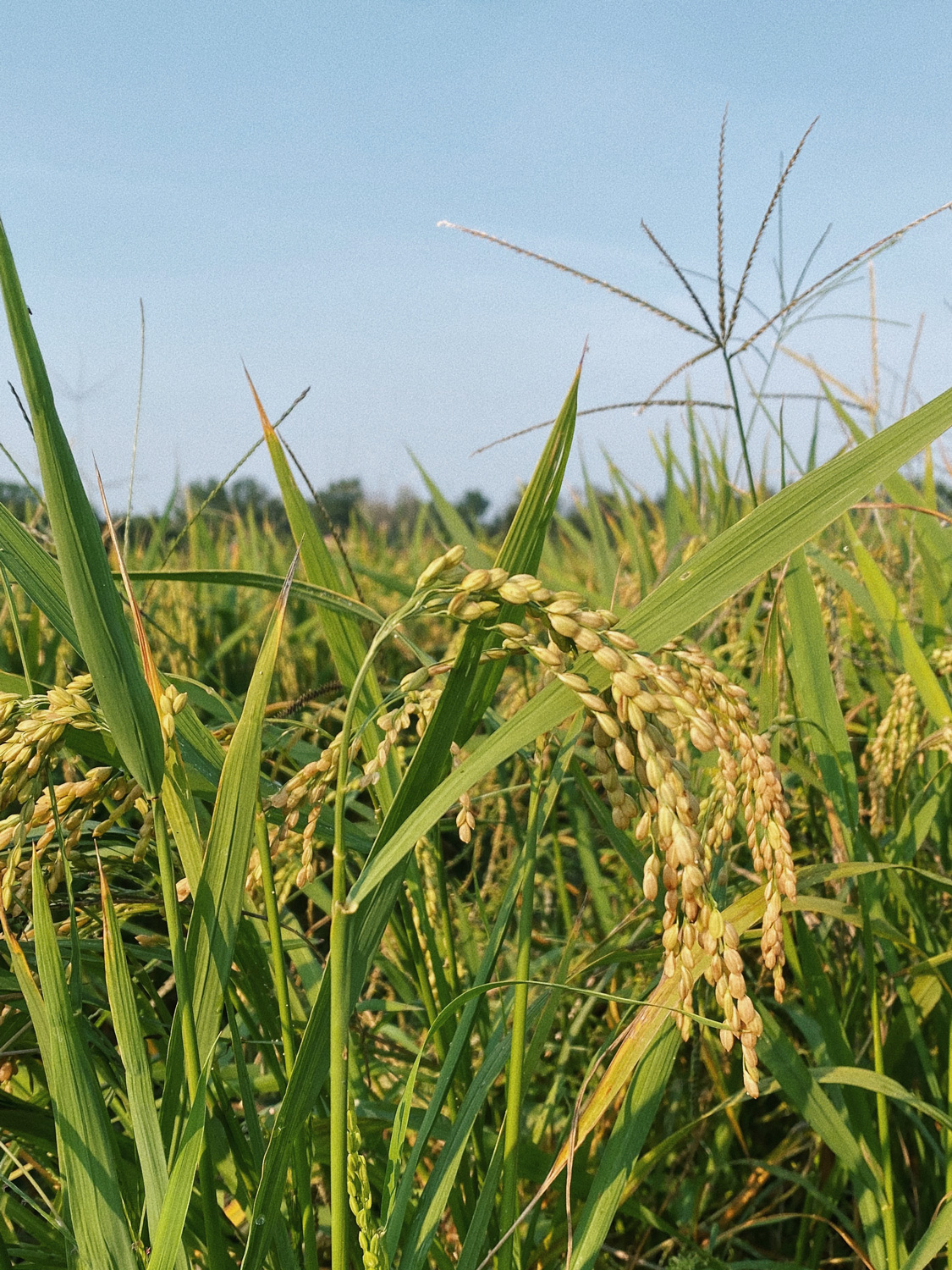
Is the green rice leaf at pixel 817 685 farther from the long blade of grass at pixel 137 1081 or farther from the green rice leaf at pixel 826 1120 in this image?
the long blade of grass at pixel 137 1081

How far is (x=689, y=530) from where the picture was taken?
2961 mm

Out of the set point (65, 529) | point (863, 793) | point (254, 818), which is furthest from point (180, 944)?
point (863, 793)

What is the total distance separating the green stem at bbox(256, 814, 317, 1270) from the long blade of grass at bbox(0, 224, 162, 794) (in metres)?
0.15

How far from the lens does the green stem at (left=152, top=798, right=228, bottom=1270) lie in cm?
73

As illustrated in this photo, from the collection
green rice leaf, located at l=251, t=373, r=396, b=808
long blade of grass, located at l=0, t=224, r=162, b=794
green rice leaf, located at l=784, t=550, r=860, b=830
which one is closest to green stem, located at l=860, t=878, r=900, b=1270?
green rice leaf, located at l=784, t=550, r=860, b=830

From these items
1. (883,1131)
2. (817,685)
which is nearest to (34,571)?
(817,685)

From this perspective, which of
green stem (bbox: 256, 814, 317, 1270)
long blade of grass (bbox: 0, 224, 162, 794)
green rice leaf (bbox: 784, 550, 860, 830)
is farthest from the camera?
green rice leaf (bbox: 784, 550, 860, 830)

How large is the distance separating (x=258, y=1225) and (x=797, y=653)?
0.94 metres

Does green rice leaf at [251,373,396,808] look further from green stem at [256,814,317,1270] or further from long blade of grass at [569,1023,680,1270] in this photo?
long blade of grass at [569,1023,680,1270]

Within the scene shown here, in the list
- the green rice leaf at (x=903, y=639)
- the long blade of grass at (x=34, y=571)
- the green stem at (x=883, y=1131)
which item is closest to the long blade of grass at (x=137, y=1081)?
the long blade of grass at (x=34, y=571)

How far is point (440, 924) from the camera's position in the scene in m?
1.19

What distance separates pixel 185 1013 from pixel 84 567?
14.2 inches

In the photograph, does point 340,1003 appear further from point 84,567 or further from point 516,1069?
point 84,567

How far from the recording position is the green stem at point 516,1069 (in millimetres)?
826
